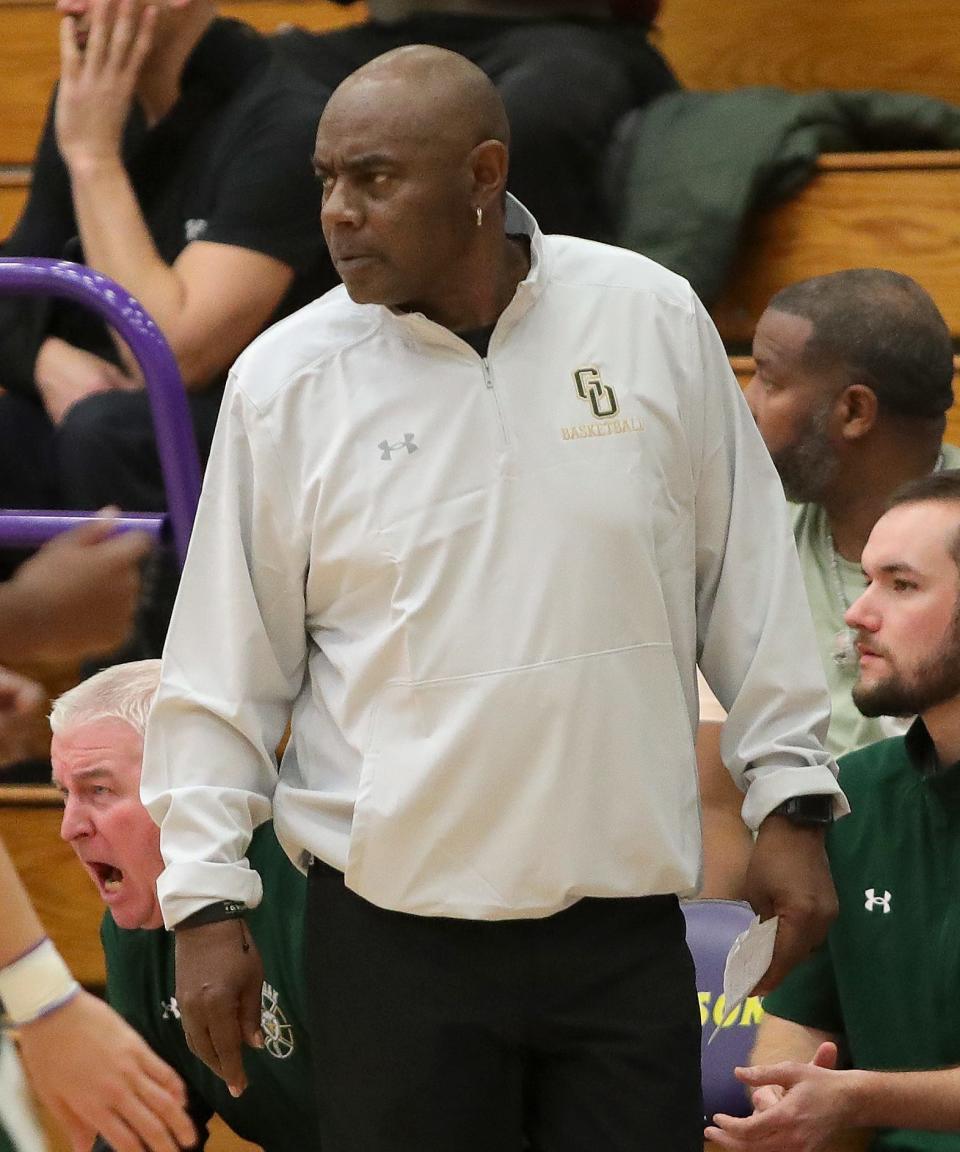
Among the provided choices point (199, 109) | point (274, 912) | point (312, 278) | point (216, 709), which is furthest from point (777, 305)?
point (216, 709)

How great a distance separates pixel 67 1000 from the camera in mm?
1321

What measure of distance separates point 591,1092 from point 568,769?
0.83ft

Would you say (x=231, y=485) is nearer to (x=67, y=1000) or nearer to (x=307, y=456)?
(x=307, y=456)

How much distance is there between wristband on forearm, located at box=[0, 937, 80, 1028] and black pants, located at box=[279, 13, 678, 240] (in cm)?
165

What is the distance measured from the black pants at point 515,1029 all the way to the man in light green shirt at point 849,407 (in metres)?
0.99

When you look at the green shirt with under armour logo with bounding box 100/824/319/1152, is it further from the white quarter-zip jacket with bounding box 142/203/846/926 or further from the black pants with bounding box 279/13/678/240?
the black pants with bounding box 279/13/678/240

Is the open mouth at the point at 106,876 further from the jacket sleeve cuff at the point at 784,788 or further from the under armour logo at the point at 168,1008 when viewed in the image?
the jacket sleeve cuff at the point at 784,788

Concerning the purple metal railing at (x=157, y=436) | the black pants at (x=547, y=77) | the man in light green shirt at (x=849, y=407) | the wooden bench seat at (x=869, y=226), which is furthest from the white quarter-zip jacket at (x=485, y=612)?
the wooden bench seat at (x=869, y=226)

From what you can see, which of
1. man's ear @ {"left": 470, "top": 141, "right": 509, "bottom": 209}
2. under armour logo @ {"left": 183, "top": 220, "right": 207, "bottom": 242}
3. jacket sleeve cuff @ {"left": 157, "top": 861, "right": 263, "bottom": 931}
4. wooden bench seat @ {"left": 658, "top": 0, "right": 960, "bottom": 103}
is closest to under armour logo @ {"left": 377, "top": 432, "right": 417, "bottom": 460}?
man's ear @ {"left": 470, "top": 141, "right": 509, "bottom": 209}

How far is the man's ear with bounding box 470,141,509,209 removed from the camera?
1.48 meters

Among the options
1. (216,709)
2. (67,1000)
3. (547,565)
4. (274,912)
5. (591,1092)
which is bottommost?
(274,912)

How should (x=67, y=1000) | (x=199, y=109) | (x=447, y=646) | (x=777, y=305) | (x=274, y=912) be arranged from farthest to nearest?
1. (x=199, y=109)
2. (x=777, y=305)
3. (x=274, y=912)
4. (x=447, y=646)
5. (x=67, y=1000)

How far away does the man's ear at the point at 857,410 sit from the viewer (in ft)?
7.86

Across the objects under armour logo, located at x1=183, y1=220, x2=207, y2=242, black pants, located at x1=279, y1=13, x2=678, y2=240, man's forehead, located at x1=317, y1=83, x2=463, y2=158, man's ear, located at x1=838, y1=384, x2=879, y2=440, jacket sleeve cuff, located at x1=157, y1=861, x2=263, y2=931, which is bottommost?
jacket sleeve cuff, located at x1=157, y1=861, x2=263, y2=931
